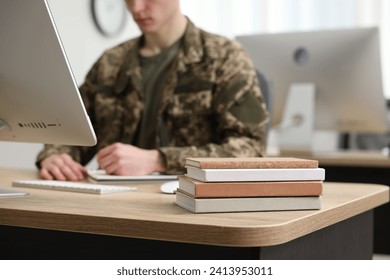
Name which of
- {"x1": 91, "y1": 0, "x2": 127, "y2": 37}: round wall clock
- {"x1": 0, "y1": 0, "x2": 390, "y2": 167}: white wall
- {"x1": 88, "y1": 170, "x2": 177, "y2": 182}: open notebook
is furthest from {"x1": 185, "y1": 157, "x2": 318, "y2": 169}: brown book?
{"x1": 0, "y1": 0, "x2": 390, "y2": 167}: white wall

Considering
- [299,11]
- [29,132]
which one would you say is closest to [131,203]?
[29,132]

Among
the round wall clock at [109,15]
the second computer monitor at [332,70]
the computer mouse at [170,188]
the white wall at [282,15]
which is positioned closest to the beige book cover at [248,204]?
the computer mouse at [170,188]

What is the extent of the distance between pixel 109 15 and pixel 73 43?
1.47ft

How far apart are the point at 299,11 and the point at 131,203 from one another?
4.09 metres

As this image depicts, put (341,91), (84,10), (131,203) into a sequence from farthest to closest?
1. (84,10)
2. (341,91)
3. (131,203)

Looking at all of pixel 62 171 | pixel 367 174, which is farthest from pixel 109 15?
pixel 62 171

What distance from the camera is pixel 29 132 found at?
1.38 metres

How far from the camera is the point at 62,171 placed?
1.69m

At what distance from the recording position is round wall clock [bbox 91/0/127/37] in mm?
4030

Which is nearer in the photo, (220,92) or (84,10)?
Answer: (220,92)

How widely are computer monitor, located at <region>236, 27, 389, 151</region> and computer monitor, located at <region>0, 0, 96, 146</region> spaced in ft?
5.70

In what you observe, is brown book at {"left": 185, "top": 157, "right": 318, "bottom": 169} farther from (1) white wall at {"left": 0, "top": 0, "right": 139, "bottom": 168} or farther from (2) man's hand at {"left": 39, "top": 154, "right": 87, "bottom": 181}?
(1) white wall at {"left": 0, "top": 0, "right": 139, "bottom": 168}

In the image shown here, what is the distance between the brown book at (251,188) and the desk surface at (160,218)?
0.11ft
